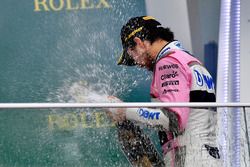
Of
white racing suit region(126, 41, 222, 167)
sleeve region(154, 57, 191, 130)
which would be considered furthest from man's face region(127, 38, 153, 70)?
white racing suit region(126, 41, 222, 167)

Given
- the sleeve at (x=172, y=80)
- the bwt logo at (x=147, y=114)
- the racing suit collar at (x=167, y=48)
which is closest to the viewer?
the bwt logo at (x=147, y=114)

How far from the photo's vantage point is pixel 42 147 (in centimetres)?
214

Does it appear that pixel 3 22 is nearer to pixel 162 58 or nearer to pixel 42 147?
pixel 162 58

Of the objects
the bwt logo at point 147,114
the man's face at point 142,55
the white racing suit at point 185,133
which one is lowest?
the white racing suit at point 185,133

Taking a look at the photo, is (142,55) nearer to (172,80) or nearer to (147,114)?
(172,80)

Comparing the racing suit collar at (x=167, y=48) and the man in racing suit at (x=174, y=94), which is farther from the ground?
the racing suit collar at (x=167, y=48)

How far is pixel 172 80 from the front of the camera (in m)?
2.61

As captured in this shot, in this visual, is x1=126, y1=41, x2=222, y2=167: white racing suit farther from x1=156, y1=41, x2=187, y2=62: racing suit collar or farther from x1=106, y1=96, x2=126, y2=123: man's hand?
x1=156, y1=41, x2=187, y2=62: racing suit collar

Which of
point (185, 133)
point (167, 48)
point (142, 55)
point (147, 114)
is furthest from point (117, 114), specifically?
point (142, 55)

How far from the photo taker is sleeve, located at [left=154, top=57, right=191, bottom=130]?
2570mm

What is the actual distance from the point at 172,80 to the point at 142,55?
0.46 m

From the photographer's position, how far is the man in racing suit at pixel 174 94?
2121mm

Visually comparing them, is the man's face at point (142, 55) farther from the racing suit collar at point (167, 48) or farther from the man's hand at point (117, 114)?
the man's hand at point (117, 114)

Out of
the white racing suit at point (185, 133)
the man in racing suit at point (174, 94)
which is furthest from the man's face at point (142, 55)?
the white racing suit at point (185, 133)
